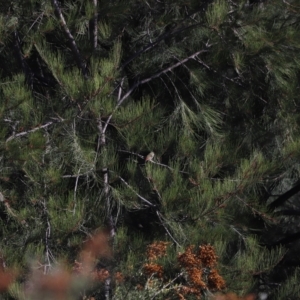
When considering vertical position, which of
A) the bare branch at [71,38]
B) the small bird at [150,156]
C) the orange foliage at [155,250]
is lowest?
the orange foliage at [155,250]

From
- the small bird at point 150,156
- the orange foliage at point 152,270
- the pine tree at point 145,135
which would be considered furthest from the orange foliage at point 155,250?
the small bird at point 150,156

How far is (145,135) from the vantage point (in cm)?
507

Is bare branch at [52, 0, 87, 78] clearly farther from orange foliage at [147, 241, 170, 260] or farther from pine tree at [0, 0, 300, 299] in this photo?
orange foliage at [147, 241, 170, 260]

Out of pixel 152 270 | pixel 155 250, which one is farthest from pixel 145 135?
pixel 152 270

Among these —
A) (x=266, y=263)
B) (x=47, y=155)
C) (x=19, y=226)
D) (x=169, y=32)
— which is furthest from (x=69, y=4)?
(x=266, y=263)

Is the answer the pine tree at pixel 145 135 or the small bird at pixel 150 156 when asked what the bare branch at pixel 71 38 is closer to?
the pine tree at pixel 145 135

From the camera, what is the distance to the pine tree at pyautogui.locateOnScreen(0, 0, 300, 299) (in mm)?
4797

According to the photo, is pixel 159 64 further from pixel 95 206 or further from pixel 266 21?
pixel 95 206

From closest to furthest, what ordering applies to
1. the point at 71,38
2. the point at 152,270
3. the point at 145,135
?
1. the point at 152,270
2. the point at 145,135
3. the point at 71,38

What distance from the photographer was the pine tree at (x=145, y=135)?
4797 millimetres

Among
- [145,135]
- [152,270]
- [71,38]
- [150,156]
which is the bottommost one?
[152,270]

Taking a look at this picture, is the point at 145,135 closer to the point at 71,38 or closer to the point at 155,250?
the point at 71,38

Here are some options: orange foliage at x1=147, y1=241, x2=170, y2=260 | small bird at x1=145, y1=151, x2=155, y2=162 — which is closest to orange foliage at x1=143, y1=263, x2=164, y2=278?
orange foliage at x1=147, y1=241, x2=170, y2=260

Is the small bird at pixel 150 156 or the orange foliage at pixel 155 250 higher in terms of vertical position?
the small bird at pixel 150 156
